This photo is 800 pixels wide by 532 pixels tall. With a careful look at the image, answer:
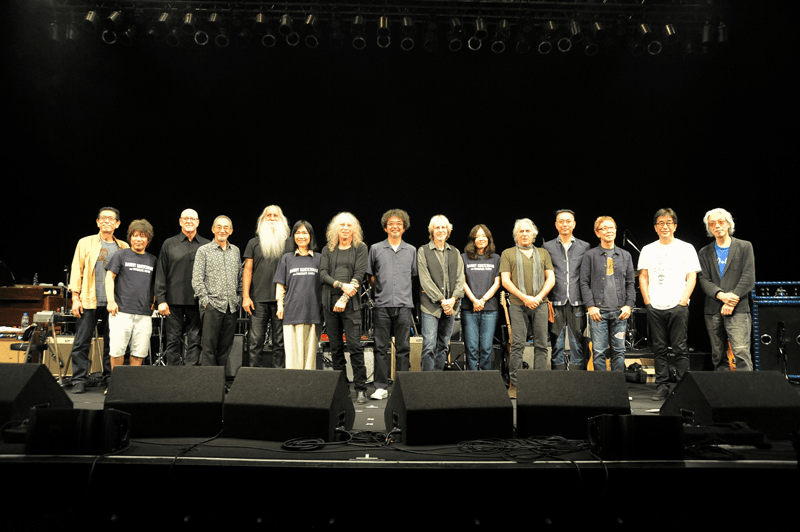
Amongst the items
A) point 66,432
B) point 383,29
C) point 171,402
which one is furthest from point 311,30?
point 66,432

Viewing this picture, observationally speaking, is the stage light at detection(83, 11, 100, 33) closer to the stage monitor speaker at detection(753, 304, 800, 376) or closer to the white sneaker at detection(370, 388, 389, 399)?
the white sneaker at detection(370, 388, 389, 399)

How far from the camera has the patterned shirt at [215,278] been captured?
15.9ft

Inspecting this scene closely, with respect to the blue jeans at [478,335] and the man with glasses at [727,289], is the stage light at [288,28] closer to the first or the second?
the blue jeans at [478,335]

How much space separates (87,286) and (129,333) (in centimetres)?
71

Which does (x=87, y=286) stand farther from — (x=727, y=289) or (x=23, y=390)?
(x=727, y=289)

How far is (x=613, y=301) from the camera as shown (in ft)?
15.8

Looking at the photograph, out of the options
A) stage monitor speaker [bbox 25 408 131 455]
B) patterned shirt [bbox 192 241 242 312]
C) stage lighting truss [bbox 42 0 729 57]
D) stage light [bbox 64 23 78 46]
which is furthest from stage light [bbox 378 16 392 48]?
stage monitor speaker [bbox 25 408 131 455]

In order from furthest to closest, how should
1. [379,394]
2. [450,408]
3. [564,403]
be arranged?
[379,394]
[564,403]
[450,408]

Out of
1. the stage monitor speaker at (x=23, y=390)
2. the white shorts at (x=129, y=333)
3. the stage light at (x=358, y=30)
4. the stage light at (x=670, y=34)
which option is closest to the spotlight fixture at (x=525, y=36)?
the stage light at (x=670, y=34)

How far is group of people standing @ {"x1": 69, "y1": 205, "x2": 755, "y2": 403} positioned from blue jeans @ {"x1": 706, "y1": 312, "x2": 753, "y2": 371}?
0.04 feet

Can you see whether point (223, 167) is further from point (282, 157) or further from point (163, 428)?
point (163, 428)

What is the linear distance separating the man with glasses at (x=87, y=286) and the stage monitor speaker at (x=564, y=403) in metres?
4.25

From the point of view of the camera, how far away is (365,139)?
8320mm

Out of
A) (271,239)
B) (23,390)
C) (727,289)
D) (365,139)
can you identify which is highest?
(365,139)
